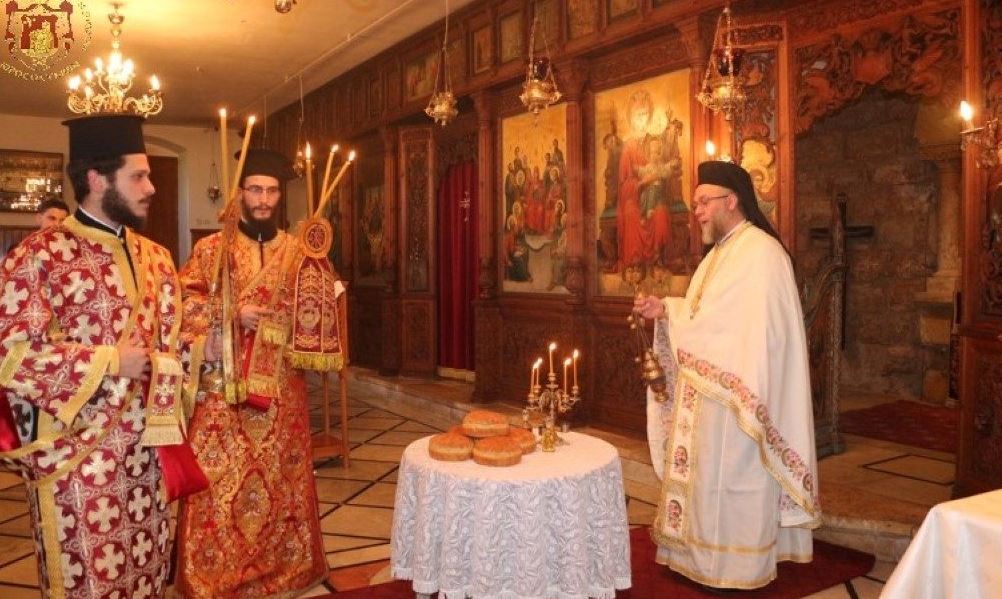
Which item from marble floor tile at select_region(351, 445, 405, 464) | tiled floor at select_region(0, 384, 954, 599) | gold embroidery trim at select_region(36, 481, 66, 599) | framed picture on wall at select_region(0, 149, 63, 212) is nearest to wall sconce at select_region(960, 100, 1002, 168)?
tiled floor at select_region(0, 384, 954, 599)

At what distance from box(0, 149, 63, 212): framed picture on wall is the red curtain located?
7.30 metres

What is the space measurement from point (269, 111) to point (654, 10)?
8796 millimetres

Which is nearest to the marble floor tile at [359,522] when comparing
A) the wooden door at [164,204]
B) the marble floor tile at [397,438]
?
the marble floor tile at [397,438]

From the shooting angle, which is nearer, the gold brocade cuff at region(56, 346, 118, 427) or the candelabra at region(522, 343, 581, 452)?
the gold brocade cuff at region(56, 346, 118, 427)

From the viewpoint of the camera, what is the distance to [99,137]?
2383mm

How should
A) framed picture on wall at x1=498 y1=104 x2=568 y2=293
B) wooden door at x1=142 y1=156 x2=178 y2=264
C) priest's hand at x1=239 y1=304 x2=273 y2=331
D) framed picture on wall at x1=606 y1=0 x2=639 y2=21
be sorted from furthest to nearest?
wooden door at x1=142 y1=156 x2=178 y2=264 → framed picture on wall at x1=498 y1=104 x2=568 y2=293 → framed picture on wall at x1=606 y1=0 x2=639 y2=21 → priest's hand at x1=239 y1=304 x2=273 y2=331

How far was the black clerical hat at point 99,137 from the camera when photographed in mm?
2369

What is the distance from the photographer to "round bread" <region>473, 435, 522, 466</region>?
3.06m

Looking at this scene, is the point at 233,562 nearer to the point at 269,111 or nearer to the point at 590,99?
the point at 590,99

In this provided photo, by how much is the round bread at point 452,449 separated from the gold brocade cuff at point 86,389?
4.40 feet

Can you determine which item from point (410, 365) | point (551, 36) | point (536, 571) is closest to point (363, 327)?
point (410, 365)

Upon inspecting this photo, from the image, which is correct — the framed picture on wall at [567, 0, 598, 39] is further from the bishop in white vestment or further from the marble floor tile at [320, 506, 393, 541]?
the marble floor tile at [320, 506, 393, 541]

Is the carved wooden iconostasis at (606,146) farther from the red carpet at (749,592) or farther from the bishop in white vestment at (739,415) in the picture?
the bishop in white vestment at (739,415)

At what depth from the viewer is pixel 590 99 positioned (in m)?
6.55
